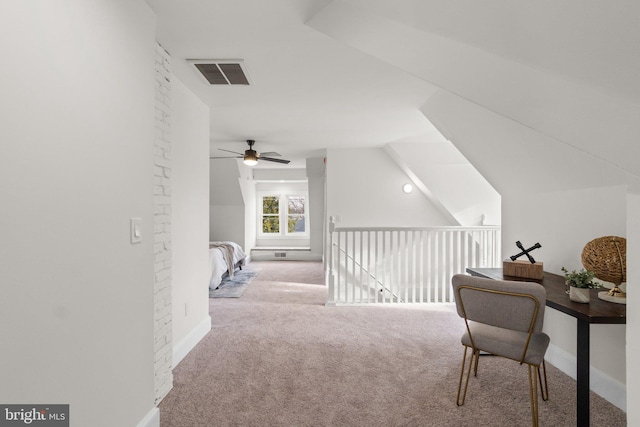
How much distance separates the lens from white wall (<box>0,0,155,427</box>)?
1.07m

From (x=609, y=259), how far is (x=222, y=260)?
17.0 feet

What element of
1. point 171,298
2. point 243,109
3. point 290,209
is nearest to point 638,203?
point 171,298

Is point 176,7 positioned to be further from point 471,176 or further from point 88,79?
point 471,176

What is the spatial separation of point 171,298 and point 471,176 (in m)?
4.70

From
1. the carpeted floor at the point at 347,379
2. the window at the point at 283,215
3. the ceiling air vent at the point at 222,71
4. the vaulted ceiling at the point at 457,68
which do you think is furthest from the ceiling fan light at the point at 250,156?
the window at the point at 283,215

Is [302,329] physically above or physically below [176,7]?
below

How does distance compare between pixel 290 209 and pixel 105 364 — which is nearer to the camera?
pixel 105 364

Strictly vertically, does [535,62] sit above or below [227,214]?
above

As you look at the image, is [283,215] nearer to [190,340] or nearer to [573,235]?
[190,340]

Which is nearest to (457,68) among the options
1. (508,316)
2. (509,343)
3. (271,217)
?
(508,316)

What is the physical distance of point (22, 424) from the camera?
1.11 metres

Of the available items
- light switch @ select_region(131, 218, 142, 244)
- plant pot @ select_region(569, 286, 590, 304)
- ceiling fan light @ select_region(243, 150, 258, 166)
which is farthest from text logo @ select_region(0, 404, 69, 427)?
ceiling fan light @ select_region(243, 150, 258, 166)

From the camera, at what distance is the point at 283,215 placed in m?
9.77

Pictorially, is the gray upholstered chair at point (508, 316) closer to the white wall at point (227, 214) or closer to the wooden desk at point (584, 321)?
the wooden desk at point (584, 321)
